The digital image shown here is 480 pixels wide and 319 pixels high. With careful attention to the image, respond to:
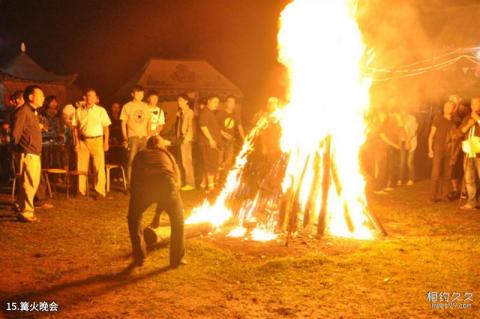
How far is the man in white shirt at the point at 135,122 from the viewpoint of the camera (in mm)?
10977

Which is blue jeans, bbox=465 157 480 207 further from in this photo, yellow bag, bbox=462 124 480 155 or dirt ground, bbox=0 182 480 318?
dirt ground, bbox=0 182 480 318

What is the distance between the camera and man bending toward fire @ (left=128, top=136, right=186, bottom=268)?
6074mm

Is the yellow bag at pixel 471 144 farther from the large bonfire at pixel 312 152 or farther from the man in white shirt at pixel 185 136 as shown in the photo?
the man in white shirt at pixel 185 136

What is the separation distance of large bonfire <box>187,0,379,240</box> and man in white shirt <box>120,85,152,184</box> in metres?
2.88

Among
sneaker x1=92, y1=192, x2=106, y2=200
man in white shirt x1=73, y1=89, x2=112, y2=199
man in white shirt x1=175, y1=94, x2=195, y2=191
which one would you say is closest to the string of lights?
man in white shirt x1=175, y1=94, x2=195, y2=191

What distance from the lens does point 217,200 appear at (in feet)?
29.6

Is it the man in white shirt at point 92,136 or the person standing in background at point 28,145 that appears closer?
the person standing in background at point 28,145

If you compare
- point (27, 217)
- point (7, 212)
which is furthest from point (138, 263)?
point (7, 212)

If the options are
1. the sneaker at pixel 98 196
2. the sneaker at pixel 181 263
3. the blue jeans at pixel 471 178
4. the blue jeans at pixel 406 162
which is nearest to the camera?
the sneaker at pixel 181 263

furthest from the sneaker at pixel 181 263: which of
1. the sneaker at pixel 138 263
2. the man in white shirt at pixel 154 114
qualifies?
the man in white shirt at pixel 154 114

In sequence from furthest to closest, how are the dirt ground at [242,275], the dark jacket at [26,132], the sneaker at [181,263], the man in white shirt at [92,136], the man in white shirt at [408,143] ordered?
1. the man in white shirt at [408,143]
2. the man in white shirt at [92,136]
3. the dark jacket at [26,132]
4. the sneaker at [181,263]
5. the dirt ground at [242,275]

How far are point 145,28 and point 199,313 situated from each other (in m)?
30.6

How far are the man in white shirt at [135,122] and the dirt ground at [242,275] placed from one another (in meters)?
2.81

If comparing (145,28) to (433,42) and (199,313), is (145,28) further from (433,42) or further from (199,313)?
(199,313)
